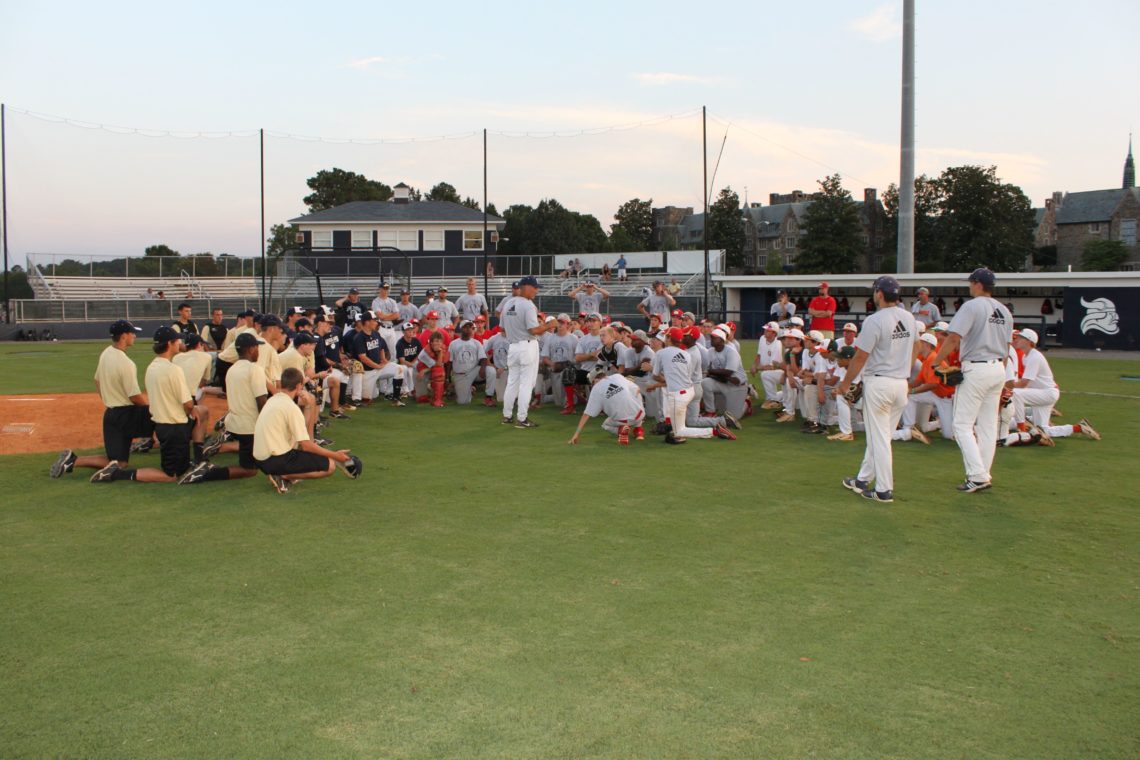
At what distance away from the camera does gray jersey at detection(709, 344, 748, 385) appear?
12.9m

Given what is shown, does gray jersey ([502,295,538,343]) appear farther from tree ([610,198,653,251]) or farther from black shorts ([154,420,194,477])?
tree ([610,198,653,251])

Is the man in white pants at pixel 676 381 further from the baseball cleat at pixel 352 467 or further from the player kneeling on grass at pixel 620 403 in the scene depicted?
the baseball cleat at pixel 352 467

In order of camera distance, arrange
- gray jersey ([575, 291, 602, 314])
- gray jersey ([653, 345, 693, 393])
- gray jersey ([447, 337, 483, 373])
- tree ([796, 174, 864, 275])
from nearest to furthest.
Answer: gray jersey ([653, 345, 693, 393]) → gray jersey ([447, 337, 483, 373]) → gray jersey ([575, 291, 602, 314]) → tree ([796, 174, 864, 275])

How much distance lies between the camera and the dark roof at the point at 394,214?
46906 millimetres

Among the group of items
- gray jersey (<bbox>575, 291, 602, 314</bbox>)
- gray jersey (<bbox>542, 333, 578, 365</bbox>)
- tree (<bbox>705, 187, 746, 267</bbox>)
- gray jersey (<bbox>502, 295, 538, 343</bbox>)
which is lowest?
gray jersey (<bbox>542, 333, 578, 365</bbox>)

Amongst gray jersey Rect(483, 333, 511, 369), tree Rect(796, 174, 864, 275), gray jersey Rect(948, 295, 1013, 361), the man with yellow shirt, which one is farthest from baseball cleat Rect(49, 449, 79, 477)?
tree Rect(796, 174, 864, 275)

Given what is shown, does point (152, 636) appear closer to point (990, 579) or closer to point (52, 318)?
point (990, 579)

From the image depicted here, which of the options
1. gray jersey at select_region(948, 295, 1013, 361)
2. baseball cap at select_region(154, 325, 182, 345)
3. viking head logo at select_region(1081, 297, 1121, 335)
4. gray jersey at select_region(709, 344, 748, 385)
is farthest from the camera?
viking head logo at select_region(1081, 297, 1121, 335)

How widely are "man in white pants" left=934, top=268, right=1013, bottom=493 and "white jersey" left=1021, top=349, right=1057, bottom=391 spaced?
3.41 m

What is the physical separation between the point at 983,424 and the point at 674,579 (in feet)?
13.6

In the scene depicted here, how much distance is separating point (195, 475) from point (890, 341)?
21.4 ft

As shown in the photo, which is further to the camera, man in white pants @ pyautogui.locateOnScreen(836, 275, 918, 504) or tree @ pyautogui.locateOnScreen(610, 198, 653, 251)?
tree @ pyautogui.locateOnScreen(610, 198, 653, 251)

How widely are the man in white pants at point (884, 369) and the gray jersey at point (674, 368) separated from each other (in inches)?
124

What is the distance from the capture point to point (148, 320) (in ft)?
111
